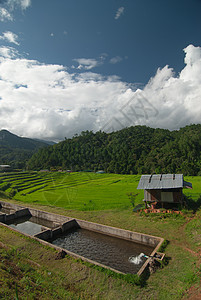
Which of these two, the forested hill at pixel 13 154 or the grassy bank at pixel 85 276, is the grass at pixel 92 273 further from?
the forested hill at pixel 13 154

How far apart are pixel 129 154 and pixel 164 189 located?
60.8 meters

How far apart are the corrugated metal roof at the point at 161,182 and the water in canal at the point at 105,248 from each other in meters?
5.93

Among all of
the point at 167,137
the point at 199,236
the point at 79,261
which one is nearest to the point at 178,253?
the point at 199,236

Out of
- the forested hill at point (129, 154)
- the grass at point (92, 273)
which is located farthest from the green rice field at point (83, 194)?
the forested hill at point (129, 154)

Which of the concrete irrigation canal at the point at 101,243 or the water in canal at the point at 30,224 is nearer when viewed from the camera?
the concrete irrigation canal at the point at 101,243

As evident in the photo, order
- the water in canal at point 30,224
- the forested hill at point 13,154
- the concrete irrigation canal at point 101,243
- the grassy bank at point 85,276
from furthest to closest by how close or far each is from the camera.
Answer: the forested hill at point 13,154 < the water in canal at point 30,224 < the concrete irrigation canal at point 101,243 < the grassy bank at point 85,276

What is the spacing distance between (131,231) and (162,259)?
407 cm

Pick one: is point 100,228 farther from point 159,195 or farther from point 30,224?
point 30,224

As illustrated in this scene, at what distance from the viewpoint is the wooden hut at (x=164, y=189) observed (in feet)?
54.2

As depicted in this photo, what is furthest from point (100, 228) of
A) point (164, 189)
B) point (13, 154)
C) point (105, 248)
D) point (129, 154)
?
point (13, 154)

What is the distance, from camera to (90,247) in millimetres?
13344

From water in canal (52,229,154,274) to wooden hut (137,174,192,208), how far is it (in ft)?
18.6

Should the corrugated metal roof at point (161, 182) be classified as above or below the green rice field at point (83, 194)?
above

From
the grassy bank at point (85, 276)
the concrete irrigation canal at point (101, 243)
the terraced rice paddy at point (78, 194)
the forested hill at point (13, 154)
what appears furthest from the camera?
the forested hill at point (13, 154)
